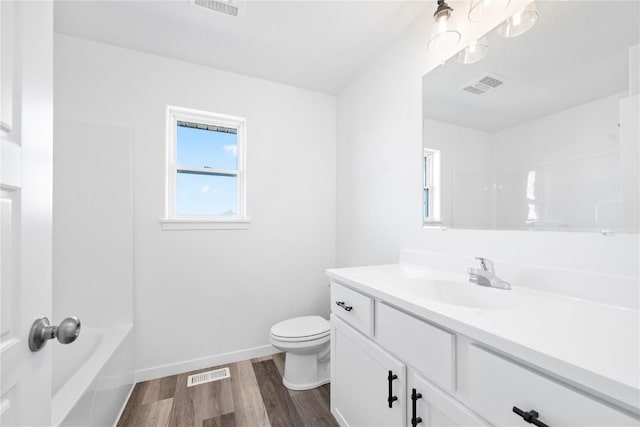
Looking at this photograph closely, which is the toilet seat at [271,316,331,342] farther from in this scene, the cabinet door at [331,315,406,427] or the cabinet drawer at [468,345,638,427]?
the cabinet drawer at [468,345,638,427]

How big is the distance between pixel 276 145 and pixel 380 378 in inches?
75.5

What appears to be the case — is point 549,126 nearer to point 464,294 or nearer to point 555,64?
point 555,64

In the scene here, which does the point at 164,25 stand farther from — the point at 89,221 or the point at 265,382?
the point at 265,382

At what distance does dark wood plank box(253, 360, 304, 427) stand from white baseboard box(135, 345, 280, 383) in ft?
0.39

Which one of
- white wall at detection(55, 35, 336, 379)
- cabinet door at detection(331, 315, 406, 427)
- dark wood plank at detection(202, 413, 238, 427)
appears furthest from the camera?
white wall at detection(55, 35, 336, 379)

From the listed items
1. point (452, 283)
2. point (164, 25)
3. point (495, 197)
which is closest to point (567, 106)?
point (495, 197)

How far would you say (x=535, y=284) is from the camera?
1037 mm

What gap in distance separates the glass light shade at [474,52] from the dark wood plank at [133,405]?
2678 mm

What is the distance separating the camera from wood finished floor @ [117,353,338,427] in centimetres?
148

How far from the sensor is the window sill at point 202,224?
1.97 m

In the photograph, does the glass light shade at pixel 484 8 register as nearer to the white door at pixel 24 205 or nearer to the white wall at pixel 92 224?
the white door at pixel 24 205

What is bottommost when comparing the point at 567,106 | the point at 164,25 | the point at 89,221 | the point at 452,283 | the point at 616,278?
the point at 452,283

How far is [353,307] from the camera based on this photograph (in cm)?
124

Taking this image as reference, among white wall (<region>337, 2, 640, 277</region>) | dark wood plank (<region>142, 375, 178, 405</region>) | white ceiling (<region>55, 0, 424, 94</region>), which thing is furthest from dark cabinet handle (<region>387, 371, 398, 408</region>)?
white ceiling (<region>55, 0, 424, 94</region>)
